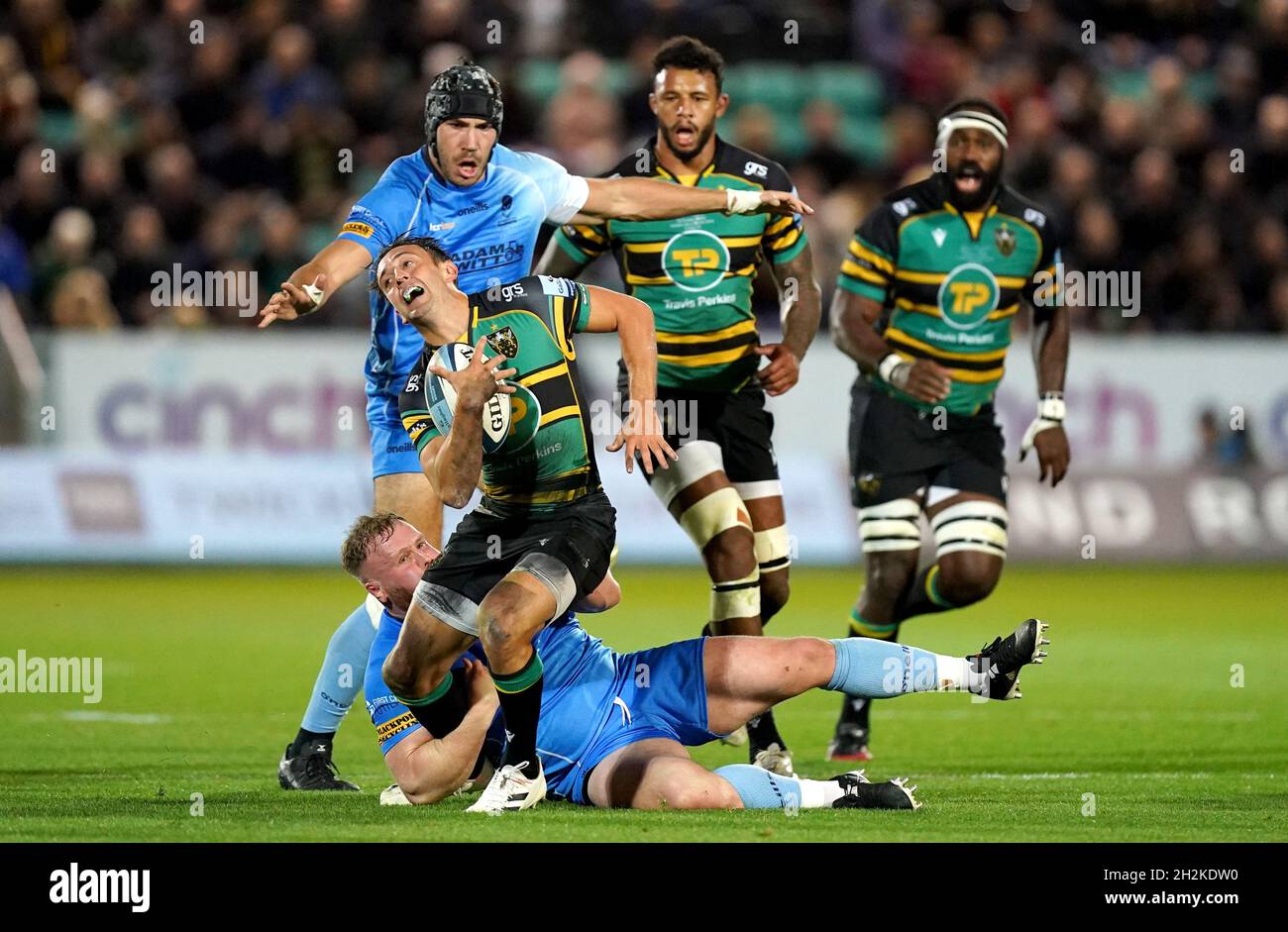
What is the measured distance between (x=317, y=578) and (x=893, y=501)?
9.29m

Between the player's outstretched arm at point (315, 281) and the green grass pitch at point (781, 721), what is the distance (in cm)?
186

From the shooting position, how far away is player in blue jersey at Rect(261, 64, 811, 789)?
28.7ft

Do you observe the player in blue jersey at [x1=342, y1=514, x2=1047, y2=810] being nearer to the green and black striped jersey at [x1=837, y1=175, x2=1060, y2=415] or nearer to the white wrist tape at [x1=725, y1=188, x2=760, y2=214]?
the white wrist tape at [x1=725, y1=188, x2=760, y2=214]

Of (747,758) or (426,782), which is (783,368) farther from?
(426,782)

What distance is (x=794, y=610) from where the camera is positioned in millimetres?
15953

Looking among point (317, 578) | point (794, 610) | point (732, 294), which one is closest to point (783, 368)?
point (732, 294)

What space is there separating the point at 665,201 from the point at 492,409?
2.19m

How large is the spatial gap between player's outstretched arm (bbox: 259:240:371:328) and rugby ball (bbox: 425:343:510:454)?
25.6 inches

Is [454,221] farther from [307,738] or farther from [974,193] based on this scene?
[974,193]

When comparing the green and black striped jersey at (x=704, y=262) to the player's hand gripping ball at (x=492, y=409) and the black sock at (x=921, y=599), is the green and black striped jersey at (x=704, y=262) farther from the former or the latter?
the player's hand gripping ball at (x=492, y=409)

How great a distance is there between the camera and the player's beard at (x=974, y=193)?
34.0ft

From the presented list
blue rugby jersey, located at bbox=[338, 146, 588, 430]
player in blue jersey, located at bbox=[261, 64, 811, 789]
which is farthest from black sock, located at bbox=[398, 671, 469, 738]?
blue rugby jersey, located at bbox=[338, 146, 588, 430]
